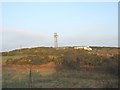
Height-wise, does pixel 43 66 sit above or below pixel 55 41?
below

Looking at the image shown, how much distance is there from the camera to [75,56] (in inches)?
872

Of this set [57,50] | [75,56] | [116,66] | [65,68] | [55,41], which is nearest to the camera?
[116,66]

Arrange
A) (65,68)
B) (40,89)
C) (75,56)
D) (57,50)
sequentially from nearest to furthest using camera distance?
(40,89) < (65,68) < (75,56) < (57,50)

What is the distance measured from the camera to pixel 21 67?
2161 centimetres

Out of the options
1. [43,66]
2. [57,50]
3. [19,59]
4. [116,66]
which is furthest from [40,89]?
[57,50]

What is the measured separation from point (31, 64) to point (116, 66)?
8.98 meters

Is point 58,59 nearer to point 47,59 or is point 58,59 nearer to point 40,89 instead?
point 47,59

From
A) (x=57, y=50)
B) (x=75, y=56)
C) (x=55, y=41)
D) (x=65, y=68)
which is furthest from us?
(x=57, y=50)

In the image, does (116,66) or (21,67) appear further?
(21,67)

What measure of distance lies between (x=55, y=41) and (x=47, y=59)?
2010 mm

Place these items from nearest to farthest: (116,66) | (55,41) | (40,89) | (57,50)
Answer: (40,89), (116,66), (55,41), (57,50)

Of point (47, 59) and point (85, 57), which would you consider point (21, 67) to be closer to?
point (47, 59)

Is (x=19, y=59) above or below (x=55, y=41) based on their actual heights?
below

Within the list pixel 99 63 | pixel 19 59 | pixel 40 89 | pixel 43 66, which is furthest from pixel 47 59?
pixel 40 89
